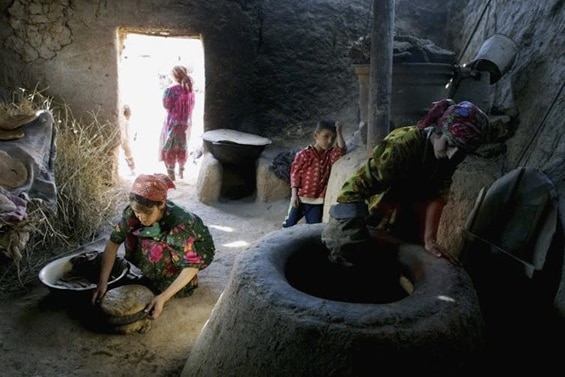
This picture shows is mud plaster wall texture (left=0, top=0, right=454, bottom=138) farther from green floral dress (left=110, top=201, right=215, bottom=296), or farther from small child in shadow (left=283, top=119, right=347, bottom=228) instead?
green floral dress (left=110, top=201, right=215, bottom=296)

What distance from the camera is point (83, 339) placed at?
2.40 metres

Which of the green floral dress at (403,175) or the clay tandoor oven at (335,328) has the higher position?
the green floral dress at (403,175)

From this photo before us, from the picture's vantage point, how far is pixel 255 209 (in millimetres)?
5145

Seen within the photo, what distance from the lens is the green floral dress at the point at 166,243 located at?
2.56m

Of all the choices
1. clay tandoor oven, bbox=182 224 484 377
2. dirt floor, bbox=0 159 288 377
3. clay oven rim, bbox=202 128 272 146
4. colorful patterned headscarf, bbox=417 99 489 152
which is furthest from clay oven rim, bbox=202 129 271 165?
colorful patterned headscarf, bbox=417 99 489 152

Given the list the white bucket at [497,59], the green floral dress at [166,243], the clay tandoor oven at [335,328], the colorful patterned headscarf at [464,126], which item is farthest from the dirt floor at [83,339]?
the white bucket at [497,59]

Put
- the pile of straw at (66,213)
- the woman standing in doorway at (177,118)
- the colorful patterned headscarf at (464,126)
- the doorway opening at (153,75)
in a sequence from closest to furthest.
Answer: the colorful patterned headscarf at (464,126)
the pile of straw at (66,213)
the woman standing in doorway at (177,118)
the doorway opening at (153,75)

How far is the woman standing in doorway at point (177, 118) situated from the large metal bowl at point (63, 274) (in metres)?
3.10

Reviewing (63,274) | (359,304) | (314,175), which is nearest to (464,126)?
(359,304)

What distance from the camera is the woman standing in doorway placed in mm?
→ 5605

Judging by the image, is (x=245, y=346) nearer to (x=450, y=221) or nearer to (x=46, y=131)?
(x=450, y=221)

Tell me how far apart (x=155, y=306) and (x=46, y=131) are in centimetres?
209

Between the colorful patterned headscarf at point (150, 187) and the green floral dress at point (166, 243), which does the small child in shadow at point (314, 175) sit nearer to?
the green floral dress at point (166, 243)

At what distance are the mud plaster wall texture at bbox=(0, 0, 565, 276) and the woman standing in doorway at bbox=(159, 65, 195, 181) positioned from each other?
0.43 meters
